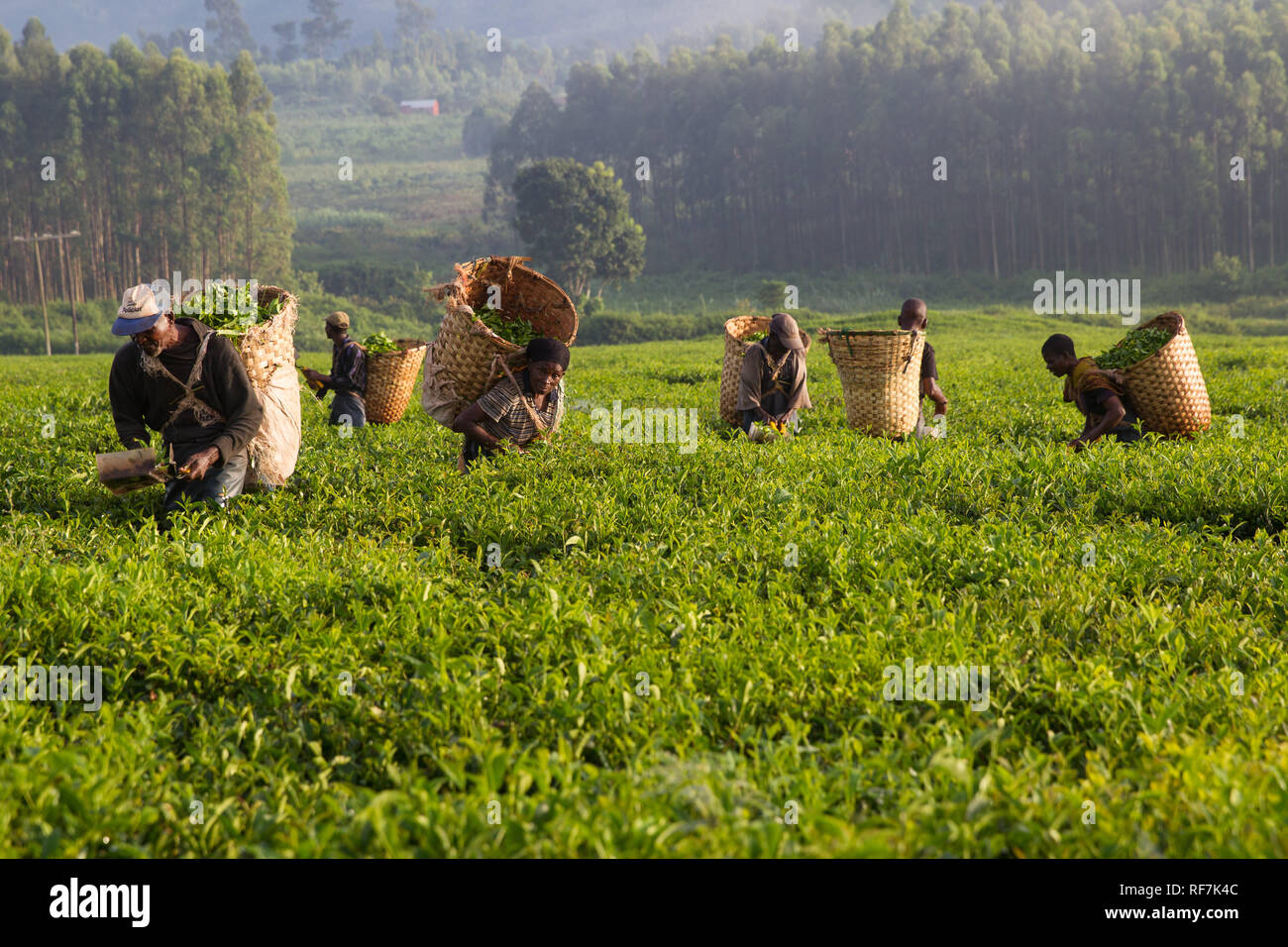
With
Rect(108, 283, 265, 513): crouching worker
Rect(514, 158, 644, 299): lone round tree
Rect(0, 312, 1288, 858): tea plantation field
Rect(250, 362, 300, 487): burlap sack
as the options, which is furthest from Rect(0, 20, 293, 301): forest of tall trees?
Rect(0, 312, 1288, 858): tea plantation field

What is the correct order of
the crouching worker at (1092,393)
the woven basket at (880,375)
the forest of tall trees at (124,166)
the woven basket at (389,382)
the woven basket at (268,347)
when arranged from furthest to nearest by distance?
1. the forest of tall trees at (124,166)
2. the woven basket at (389,382)
3. the woven basket at (880,375)
4. the crouching worker at (1092,393)
5. the woven basket at (268,347)

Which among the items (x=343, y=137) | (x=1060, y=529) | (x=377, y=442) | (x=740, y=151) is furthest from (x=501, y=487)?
(x=343, y=137)

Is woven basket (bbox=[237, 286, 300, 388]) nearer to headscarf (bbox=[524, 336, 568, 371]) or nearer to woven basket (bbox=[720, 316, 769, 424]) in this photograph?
headscarf (bbox=[524, 336, 568, 371])

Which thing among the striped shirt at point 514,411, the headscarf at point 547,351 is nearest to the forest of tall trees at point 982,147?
the striped shirt at point 514,411

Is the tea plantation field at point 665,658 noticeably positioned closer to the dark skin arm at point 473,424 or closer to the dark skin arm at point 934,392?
the dark skin arm at point 473,424

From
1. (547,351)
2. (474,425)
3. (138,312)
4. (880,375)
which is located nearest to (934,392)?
(880,375)

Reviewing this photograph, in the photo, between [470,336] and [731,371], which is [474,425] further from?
[731,371]

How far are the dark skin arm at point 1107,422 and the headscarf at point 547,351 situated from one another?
453 centimetres

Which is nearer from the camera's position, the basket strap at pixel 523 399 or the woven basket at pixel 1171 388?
the basket strap at pixel 523 399

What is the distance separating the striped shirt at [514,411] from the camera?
23.4ft

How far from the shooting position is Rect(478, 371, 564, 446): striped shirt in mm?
7117

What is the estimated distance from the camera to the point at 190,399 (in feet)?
19.7

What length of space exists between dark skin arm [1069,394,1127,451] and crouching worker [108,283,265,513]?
672 centimetres

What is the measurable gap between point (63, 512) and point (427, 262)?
74210 mm
